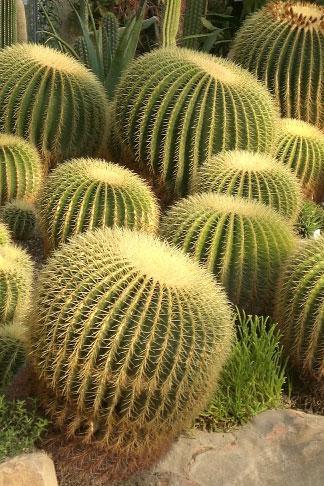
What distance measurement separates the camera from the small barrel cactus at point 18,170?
5.64m

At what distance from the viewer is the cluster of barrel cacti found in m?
3.28

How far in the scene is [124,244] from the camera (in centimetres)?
349

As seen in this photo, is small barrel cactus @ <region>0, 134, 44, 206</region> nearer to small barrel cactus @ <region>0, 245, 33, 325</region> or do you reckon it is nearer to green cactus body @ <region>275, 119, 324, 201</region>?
small barrel cactus @ <region>0, 245, 33, 325</region>

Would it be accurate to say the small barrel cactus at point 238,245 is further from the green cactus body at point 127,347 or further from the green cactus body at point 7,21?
the green cactus body at point 7,21

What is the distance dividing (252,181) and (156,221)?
58 cm

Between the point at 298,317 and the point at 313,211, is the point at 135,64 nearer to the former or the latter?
the point at 313,211

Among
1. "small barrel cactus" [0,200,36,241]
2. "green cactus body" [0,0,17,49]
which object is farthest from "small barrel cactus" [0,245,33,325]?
"green cactus body" [0,0,17,49]

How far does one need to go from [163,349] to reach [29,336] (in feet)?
1.88

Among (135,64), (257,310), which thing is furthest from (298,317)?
(135,64)

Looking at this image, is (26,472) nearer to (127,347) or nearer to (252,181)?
(127,347)

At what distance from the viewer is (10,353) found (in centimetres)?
385

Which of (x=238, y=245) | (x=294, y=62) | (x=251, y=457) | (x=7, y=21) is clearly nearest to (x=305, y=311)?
(x=238, y=245)

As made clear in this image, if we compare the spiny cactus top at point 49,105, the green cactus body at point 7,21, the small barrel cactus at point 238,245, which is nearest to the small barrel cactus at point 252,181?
the small barrel cactus at point 238,245

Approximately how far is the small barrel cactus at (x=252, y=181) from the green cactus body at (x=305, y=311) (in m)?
0.94
